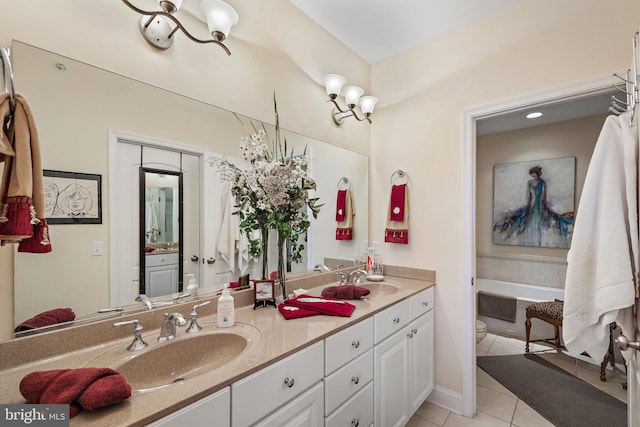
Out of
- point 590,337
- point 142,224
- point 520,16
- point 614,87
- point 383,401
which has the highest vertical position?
point 520,16

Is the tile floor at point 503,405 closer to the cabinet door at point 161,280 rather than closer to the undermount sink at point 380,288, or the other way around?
the undermount sink at point 380,288

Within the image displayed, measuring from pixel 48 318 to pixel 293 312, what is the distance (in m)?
0.91

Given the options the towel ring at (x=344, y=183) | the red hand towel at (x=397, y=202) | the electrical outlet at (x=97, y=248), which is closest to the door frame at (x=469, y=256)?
the red hand towel at (x=397, y=202)

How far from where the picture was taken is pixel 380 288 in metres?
2.08

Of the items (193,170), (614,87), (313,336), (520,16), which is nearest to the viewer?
(313,336)

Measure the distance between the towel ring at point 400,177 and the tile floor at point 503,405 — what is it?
5.66 ft

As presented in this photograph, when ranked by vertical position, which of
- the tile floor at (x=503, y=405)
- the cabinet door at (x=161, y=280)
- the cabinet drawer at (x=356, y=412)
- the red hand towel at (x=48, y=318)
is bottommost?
the tile floor at (x=503, y=405)

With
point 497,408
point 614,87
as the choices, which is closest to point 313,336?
point 497,408

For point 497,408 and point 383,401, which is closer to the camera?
point 383,401

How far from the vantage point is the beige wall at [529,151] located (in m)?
3.22

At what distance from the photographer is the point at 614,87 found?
1.50 metres

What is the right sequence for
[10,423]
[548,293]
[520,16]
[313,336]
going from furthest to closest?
1. [548,293]
2. [520,16]
3. [313,336]
4. [10,423]

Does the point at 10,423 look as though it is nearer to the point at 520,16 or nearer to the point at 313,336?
the point at 313,336

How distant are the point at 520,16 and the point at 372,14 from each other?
0.95 meters
